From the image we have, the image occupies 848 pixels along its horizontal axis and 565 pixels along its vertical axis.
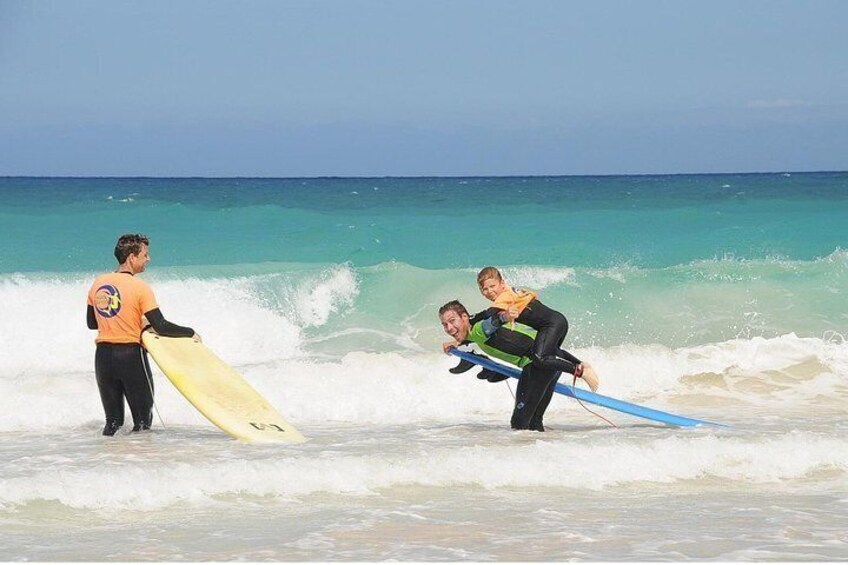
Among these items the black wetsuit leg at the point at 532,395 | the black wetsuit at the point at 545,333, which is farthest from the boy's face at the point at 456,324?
the black wetsuit leg at the point at 532,395

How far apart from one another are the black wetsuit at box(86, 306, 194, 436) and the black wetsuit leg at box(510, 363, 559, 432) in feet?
7.81

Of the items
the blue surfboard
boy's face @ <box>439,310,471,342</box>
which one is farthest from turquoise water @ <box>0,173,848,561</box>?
boy's face @ <box>439,310,471,342</box>

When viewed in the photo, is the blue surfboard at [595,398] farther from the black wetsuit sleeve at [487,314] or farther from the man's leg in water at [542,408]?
the black wetsuit sleeve at [487,314]

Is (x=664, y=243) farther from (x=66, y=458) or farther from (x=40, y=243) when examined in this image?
(x=66, y=458)

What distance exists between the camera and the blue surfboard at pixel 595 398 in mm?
8203

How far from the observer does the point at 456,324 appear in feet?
25.5

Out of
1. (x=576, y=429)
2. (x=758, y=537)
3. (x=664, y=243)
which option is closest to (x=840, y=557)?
(x=758, y=537)

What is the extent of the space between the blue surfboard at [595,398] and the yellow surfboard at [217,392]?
1.39m

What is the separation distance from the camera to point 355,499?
671 centimetres

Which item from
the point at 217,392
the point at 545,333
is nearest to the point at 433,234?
the point at 217,392

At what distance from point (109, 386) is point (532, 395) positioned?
2.99m

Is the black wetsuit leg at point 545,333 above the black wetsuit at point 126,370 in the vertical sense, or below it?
above

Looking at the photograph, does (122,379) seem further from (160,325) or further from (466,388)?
(466,388)

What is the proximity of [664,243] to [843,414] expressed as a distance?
16018 mm
